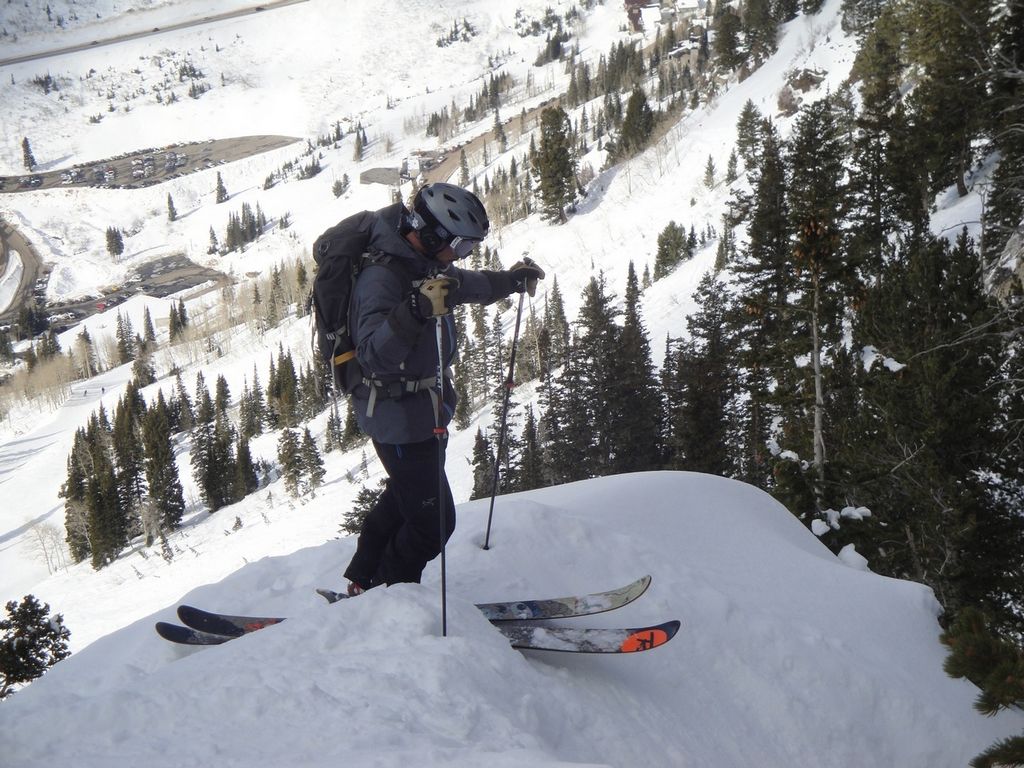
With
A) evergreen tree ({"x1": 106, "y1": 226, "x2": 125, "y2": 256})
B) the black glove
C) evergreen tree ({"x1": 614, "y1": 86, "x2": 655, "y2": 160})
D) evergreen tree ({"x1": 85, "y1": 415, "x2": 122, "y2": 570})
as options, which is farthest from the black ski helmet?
evergreen tree ({"x1": 106, "y1": 226, "x2": 125, "y2": 256})

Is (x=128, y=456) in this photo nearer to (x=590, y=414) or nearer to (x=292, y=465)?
(x=292, y=465)

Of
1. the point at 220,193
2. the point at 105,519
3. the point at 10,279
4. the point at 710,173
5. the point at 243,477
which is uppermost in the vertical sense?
the point at 710,173

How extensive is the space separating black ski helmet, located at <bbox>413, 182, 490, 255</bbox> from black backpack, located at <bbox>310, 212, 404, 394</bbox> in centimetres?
27

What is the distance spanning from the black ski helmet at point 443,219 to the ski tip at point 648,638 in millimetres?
2542

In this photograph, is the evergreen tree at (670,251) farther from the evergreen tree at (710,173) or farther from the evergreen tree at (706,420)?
the evergreen tree at (706,420)

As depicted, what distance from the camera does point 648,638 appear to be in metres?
3.93

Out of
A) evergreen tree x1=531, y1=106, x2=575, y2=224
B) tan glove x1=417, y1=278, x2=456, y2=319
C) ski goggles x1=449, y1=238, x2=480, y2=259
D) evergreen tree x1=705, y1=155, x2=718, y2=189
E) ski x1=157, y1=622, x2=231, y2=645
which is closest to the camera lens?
tan glove x1=417, y1=278, x2=456, y2=319

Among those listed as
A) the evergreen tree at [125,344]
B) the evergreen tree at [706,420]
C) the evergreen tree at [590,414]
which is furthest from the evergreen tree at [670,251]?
the evergreen tree at [125,344]

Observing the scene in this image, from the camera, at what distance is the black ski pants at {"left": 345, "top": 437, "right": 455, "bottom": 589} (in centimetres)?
409

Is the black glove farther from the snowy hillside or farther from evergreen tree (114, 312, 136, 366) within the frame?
evergreen tree (114, 312, 136, 366)

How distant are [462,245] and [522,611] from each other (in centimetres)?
235

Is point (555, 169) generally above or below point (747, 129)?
below

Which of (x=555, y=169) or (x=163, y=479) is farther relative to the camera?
(x=555, y=169)

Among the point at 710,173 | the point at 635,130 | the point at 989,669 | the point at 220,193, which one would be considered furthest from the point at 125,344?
the point at 989,669
